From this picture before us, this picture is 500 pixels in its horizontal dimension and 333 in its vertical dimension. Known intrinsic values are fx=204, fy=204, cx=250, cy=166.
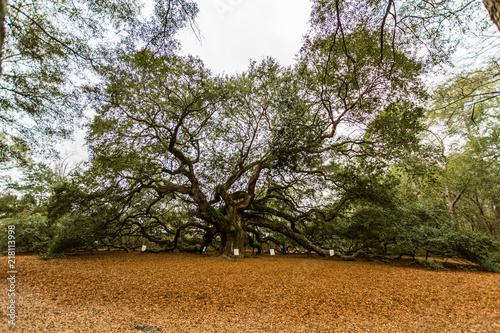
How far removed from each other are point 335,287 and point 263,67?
721 cm

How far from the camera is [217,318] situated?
90.9 inches

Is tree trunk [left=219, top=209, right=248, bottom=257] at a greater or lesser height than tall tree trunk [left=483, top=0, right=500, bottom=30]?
lesser

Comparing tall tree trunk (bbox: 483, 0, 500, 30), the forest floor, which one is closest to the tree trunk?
the forest floor

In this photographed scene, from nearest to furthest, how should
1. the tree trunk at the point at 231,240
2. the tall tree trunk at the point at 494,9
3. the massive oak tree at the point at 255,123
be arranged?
the tall tree trunk at the point at 494,9 < the massive oak tree at the point at 255,123 < the tree trunk at the point at 231,240

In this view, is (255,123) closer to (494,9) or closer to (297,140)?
(297,140)

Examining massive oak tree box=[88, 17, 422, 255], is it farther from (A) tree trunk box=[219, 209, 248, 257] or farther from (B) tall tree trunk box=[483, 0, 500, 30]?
(B) tall tree trunk box=[483, 0, 500, 30]

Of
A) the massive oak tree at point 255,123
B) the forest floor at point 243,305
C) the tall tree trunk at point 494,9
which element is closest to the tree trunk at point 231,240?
the massive oak tree at point 255,123

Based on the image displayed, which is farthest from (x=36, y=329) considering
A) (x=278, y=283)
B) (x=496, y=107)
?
(x=496, y=107)

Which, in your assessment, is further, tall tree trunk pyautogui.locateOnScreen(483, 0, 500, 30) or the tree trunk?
the tree trunk

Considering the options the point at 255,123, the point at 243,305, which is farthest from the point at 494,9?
the point at 255,123

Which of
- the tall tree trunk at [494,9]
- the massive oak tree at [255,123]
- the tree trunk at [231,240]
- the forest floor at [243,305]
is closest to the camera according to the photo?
the tall tree trunk at [494,9]

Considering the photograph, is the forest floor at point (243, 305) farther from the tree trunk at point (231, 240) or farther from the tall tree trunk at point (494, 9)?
the tree trunk at point (231, 240)

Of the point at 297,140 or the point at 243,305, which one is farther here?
the point at 297,140

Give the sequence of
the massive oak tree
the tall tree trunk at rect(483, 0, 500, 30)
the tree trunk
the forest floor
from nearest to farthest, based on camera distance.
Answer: the tall tree trunk at rect(483, 0, 500, 30) → the forest floor → the massive oak tree → the tree trunk
